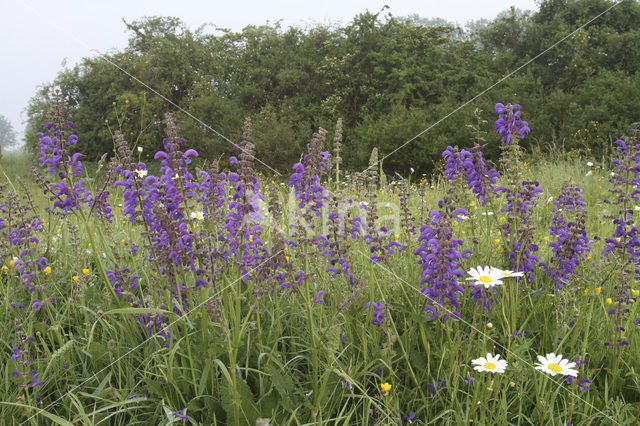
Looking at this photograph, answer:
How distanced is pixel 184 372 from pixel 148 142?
75.9ft

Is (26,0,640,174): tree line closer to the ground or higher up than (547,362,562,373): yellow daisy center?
higher up

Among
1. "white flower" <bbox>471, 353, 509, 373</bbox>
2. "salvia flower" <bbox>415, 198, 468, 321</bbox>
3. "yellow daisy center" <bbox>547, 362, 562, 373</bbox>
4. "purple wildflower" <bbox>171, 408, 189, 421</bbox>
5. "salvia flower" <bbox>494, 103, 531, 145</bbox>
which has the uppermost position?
"salvia flower" <bbox>494, 103, 531, 145</bbox>

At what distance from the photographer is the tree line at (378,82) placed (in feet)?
59.6

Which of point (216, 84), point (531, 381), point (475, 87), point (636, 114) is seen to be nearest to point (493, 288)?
point (531, 381)

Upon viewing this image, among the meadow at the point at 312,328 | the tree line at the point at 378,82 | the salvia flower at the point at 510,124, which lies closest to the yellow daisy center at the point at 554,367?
the meadow at the point at 312,328

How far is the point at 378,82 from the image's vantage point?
2247 cm

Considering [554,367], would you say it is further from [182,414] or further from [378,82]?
[378,82]

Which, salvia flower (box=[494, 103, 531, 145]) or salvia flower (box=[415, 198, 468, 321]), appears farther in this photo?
salvia flower (box=[494, 103, 531, 145])

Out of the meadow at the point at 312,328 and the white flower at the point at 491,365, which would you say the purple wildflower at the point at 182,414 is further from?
the white flower at the point at 491,365

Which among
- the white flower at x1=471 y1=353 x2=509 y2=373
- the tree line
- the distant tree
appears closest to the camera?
the white flower at x1=471 y1=353 x2=509 y2=373

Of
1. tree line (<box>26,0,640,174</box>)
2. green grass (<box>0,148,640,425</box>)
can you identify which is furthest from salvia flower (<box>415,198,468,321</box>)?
tree line (<box>26,0,640,174</box>)

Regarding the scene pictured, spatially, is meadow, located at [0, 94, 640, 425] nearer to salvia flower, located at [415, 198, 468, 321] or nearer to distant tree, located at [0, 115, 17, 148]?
salvia flower, located at [415, 198, 468, 321]

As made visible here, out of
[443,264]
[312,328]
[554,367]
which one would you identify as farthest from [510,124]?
[312,328]

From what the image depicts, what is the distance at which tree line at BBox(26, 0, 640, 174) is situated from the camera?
18172 mm
